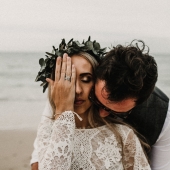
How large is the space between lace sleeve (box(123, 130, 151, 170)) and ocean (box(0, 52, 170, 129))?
16.4 feet

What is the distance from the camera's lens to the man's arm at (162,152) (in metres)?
3.13

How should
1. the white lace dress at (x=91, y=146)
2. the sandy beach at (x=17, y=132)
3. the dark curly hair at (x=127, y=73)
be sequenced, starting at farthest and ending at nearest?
the sandy beach at (x=17, y=132) < the white lace dress at (x=91, y=146) < the dark curly hair at (x=127, y=73)

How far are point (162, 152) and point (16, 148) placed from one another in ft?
12.6

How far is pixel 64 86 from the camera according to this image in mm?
2463

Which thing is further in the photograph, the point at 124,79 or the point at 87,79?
the point at 87,79

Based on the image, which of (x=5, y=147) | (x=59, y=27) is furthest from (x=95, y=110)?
(x=59, y=27)

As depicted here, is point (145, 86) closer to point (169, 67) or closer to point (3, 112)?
point (3, 112)

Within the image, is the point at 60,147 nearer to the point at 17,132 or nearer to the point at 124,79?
the point at 124,79

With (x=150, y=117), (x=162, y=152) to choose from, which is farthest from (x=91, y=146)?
(x=162, y=152)

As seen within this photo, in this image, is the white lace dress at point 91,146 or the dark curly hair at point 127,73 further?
the white lace dress at point 91,146

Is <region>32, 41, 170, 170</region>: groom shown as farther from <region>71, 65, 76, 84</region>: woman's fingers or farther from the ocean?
the ocean

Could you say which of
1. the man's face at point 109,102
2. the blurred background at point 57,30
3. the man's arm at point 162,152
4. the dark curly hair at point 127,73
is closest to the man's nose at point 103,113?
the man's face at point 109,102

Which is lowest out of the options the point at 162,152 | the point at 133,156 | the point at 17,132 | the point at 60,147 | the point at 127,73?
the point at 17,132

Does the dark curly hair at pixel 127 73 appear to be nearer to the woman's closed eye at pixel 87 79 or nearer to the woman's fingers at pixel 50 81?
the woman's closed eye at pixel 87 79
